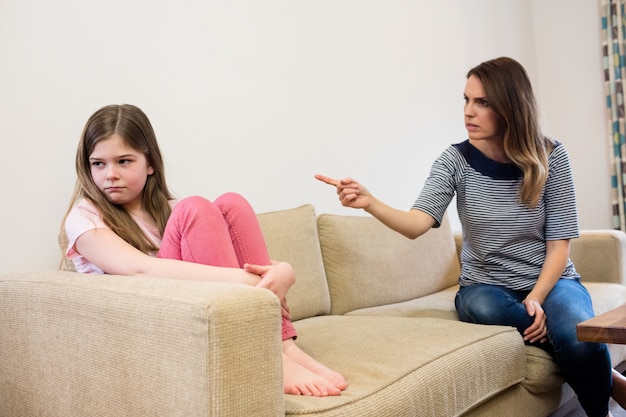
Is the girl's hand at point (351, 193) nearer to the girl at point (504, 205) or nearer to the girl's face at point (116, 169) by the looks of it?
the girl at point (504, 205)

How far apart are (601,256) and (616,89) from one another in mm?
2222

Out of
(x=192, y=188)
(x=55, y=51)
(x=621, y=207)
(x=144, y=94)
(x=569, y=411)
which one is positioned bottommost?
(x=569, y=411)

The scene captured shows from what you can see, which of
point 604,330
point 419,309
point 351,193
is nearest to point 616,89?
point 419,309

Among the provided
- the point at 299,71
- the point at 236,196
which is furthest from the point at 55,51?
the point at 299,71

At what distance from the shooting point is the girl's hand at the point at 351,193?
1802 millimetres

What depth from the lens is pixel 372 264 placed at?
7.84 feet

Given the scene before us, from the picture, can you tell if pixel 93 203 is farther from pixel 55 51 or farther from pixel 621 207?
pixel 621 207

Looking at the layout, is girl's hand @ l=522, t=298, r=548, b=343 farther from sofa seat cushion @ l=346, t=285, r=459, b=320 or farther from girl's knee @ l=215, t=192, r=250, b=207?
girl's knee @ l=215, t=192, r=250, b=207

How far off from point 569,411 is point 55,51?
2032 millimetres

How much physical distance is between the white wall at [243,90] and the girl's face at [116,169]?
31 centimetres

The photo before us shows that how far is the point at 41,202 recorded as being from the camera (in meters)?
1.83

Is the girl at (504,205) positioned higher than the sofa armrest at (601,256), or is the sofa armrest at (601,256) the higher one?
the girl at (504,205)

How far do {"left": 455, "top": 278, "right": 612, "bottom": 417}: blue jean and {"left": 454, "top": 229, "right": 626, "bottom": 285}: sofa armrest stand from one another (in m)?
0.69

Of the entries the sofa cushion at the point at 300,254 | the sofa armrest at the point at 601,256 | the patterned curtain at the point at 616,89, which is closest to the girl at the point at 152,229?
the sofa cushion at the point at 300,254
